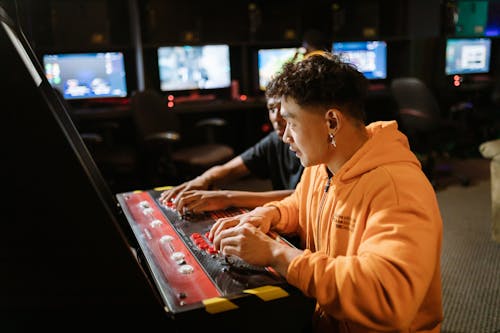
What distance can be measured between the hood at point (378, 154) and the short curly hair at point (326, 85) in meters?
0.06

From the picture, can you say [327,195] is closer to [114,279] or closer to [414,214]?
[414,214]

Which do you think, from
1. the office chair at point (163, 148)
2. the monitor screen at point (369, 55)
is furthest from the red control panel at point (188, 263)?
the monitor screen at point (369, 55)

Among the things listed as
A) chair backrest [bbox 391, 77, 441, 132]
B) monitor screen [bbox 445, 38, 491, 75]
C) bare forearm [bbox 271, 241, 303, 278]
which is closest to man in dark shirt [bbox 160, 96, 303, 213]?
bare forearm [bbox 271, 241, 303, 278]

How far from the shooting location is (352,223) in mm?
1120

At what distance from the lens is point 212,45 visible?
458cm

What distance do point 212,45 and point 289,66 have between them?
11.5 ft

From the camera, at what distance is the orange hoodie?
93cm

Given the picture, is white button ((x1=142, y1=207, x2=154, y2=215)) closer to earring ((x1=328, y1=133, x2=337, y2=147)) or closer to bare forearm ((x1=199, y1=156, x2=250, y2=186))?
bare forearm ((x1=199, y1=156, x2=250, y2=186))

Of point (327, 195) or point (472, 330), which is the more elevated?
point (327, 195)

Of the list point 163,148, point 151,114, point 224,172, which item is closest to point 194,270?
point 224,172

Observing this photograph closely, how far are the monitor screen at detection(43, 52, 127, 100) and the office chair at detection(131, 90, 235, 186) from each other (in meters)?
0.59

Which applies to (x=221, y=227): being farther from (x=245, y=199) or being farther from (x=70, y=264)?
(x=70, y=264)

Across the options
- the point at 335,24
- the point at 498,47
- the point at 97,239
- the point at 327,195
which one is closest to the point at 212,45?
the point at 335,24

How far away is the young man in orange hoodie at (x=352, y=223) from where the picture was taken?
3.08ft
